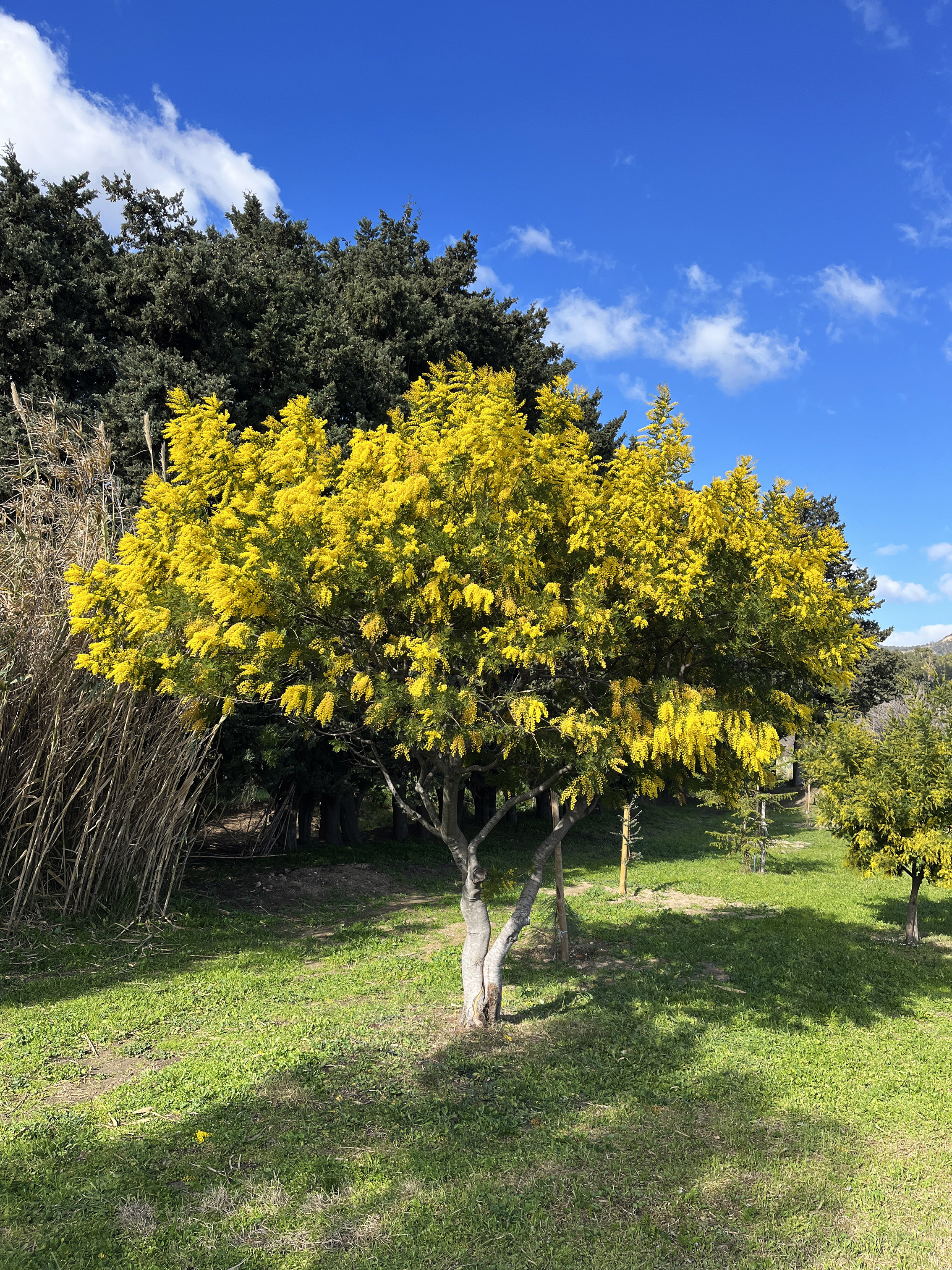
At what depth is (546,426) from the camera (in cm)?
579

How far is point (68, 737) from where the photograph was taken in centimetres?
842

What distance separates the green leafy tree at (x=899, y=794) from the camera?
9.67 metres

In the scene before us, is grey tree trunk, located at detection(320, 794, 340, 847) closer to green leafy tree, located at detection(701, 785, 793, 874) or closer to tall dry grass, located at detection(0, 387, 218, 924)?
tall dry grass, located at detection(0, 387, 218, 924)

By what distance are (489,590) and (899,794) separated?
7.31 meters

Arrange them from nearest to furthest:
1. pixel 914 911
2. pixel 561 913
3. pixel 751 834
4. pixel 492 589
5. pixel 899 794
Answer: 1. pixel 492 589
2. pixel 561 913
3. pixel 899 794
4. pixel 914 911
5. pixel 751 834

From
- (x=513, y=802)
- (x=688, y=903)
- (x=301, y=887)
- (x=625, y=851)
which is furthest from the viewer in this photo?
(x=625, y=851)

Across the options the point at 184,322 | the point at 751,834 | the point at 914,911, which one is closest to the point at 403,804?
the point at 914,911

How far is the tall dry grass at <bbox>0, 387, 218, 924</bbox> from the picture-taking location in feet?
27.1

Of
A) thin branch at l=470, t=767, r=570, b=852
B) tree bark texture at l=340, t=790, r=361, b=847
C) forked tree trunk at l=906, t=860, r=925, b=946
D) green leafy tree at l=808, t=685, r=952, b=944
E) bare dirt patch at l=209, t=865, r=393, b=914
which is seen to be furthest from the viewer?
tree bark texture at l=340, t=790, r=361, b=847

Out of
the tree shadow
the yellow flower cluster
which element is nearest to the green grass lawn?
the tree shadow

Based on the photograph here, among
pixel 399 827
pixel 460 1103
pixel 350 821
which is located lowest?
pixel 460 1103

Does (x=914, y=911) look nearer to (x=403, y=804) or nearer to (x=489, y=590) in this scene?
(x=403, y=804)

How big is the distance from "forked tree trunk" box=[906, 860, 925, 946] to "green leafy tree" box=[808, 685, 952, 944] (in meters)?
0.01

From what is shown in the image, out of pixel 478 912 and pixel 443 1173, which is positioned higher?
pixel 478 912
